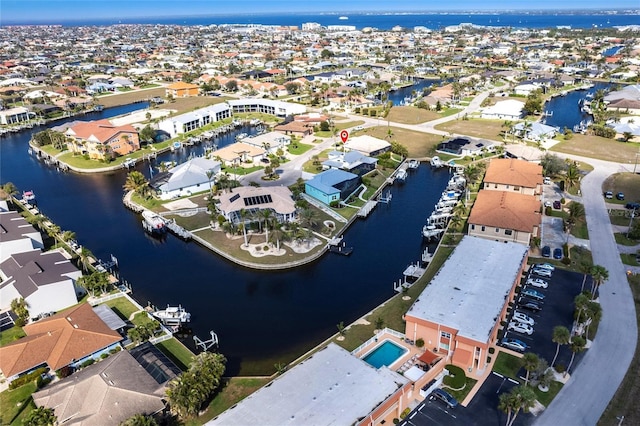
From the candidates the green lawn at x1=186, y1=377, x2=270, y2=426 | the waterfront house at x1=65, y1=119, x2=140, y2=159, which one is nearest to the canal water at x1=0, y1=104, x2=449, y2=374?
the green lawn at x1=186, y1=377, x2=270, y2=426

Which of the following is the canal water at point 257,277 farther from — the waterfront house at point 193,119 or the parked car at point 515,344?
the waterfront house at point 193,119

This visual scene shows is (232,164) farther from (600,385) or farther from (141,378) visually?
(600,385)

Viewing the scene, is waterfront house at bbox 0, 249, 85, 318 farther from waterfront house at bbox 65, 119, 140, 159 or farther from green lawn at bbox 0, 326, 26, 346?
waterfront house at bbox 65, 119, 140, 159

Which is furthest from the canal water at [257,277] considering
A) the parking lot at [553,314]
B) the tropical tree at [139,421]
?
the parking lot at [553,314]

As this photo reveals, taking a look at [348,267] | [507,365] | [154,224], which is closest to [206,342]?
[348,267]

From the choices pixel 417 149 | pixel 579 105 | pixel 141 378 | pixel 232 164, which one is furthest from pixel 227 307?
pixel 579 105

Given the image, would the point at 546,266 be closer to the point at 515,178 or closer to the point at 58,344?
the point at 515,178
